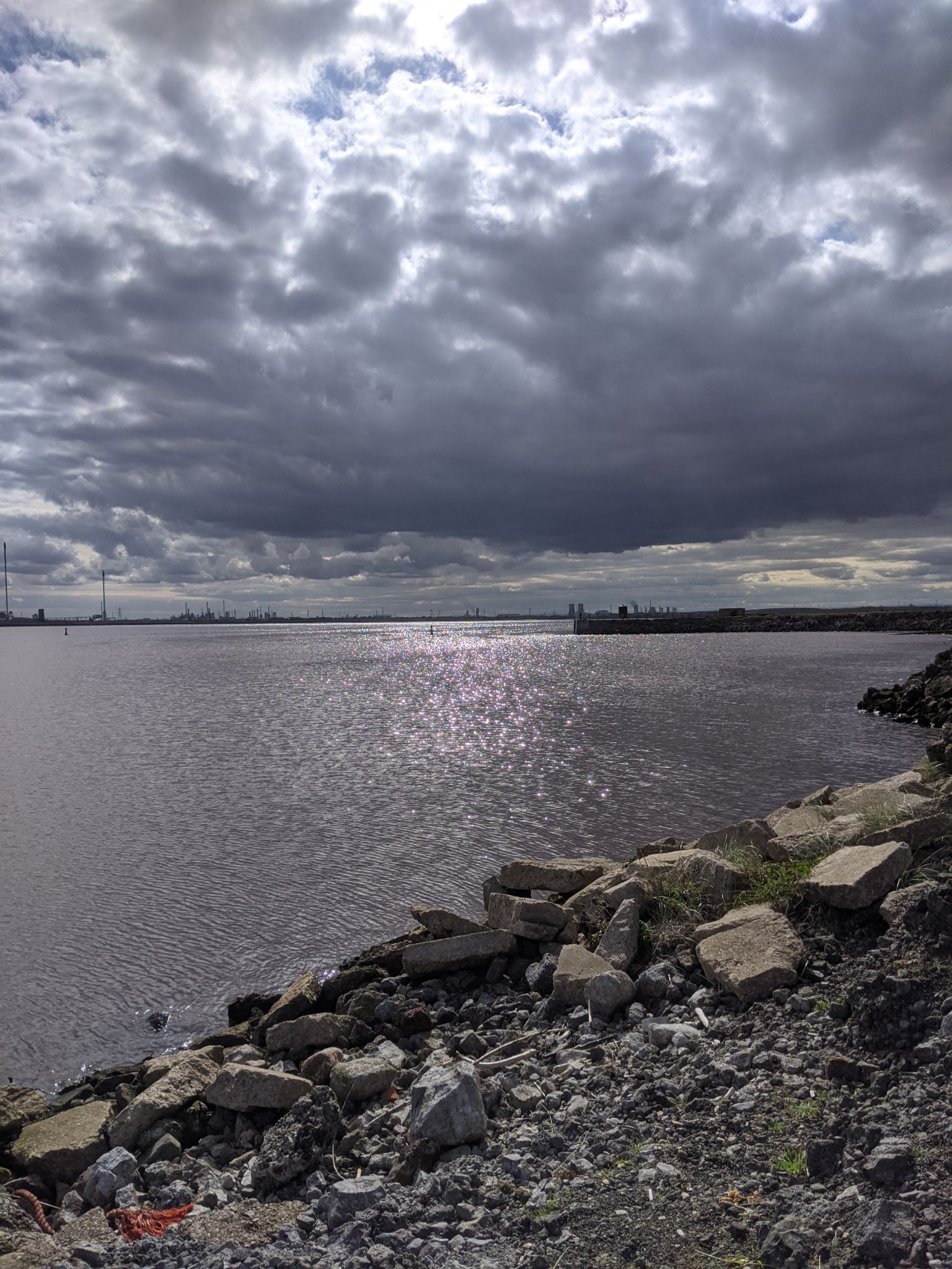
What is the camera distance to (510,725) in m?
38.6

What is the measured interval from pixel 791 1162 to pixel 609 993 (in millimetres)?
2796

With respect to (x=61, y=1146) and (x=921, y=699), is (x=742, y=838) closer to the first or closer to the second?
(x=61, y=1146)

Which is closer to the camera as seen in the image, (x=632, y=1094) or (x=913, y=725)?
(x=632, y=1094)

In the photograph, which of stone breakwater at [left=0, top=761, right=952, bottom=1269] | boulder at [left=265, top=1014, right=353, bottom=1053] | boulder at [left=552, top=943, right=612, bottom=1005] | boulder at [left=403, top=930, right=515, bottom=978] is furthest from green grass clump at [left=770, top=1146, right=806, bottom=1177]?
boulder at [left=403, top=930, right=515, bottom=978]

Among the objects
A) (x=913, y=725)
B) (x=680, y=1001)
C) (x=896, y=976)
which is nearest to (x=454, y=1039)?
(x=680, y=1001)

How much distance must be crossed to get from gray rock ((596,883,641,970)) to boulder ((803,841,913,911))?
1.68 metres

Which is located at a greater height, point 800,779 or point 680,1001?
point 680,1001

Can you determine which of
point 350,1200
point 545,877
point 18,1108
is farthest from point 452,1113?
point 545,877

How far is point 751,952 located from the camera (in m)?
7.15

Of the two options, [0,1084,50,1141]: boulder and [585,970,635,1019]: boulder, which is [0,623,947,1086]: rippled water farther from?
[585,970,635,1019]: boulder

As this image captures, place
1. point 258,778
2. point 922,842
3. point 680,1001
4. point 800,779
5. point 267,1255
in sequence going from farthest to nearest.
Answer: point 258,778
point 800,779
point 922,842
point 680,1001
point 267,1255

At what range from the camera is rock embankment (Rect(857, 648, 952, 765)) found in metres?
35.6

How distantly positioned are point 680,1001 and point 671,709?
3530 cm

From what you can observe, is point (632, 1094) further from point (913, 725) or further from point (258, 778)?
point (913, 725)
